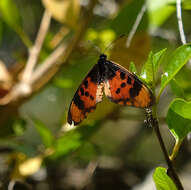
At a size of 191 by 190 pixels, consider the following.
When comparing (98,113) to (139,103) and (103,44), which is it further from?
(139,103)

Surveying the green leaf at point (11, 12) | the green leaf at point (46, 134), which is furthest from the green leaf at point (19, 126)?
the green leaf at point (11, 12)

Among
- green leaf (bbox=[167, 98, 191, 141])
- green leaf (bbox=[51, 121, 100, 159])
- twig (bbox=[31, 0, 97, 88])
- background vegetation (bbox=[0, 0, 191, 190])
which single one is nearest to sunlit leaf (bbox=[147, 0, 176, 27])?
background vegetation (bbox=[0, 0, 191, 190])

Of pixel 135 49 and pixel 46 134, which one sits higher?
pixel 135 49

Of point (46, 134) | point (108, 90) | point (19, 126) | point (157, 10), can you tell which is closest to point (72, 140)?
point (46, 134)

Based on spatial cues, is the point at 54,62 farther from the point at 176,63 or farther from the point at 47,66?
the point at 176,63

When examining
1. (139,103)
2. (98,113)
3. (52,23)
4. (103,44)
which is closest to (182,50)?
(139,103)
